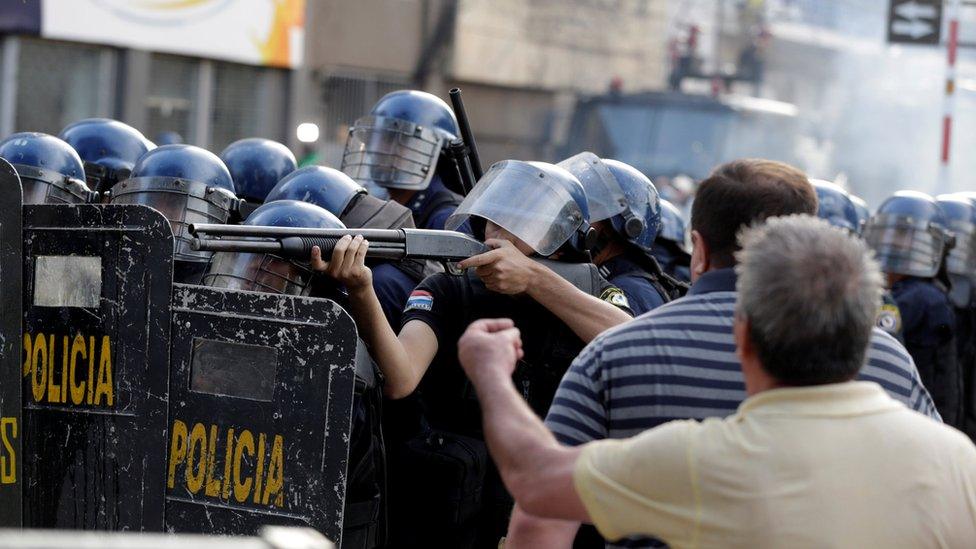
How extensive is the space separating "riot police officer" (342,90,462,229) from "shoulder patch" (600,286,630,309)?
1.37 m

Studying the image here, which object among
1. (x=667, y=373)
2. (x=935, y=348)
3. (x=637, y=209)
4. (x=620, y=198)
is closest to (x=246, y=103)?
(x=935, y=348)

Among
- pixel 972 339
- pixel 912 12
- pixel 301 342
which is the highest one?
pixel 912 12

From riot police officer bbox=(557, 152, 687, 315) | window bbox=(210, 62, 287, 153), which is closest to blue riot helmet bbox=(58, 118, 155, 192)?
riot police officer bbox=(557, 152, 687, 315)

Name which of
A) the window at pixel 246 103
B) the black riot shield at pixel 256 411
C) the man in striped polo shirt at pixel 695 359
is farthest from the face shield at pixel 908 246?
the window at pixel 246 103

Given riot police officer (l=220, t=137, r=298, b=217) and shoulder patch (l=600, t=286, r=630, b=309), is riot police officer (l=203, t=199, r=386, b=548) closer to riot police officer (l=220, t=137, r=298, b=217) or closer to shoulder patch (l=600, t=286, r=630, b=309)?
shoulder patch (l=600, t=286, r=630, b=309)

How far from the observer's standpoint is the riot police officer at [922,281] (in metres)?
A: 6.52

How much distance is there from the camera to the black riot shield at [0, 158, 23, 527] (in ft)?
10.9

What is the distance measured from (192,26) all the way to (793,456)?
51.8 ft

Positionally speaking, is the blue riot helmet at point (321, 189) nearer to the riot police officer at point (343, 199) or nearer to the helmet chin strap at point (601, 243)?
the riot police officer at point (343, 199)

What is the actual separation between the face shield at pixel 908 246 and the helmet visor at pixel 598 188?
274 centimetres

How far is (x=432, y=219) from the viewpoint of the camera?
530 centimetres

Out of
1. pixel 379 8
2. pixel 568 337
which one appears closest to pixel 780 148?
pixel 379 8

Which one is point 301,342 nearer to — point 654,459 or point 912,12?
point 654,459

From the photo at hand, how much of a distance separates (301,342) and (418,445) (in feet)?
2.82
